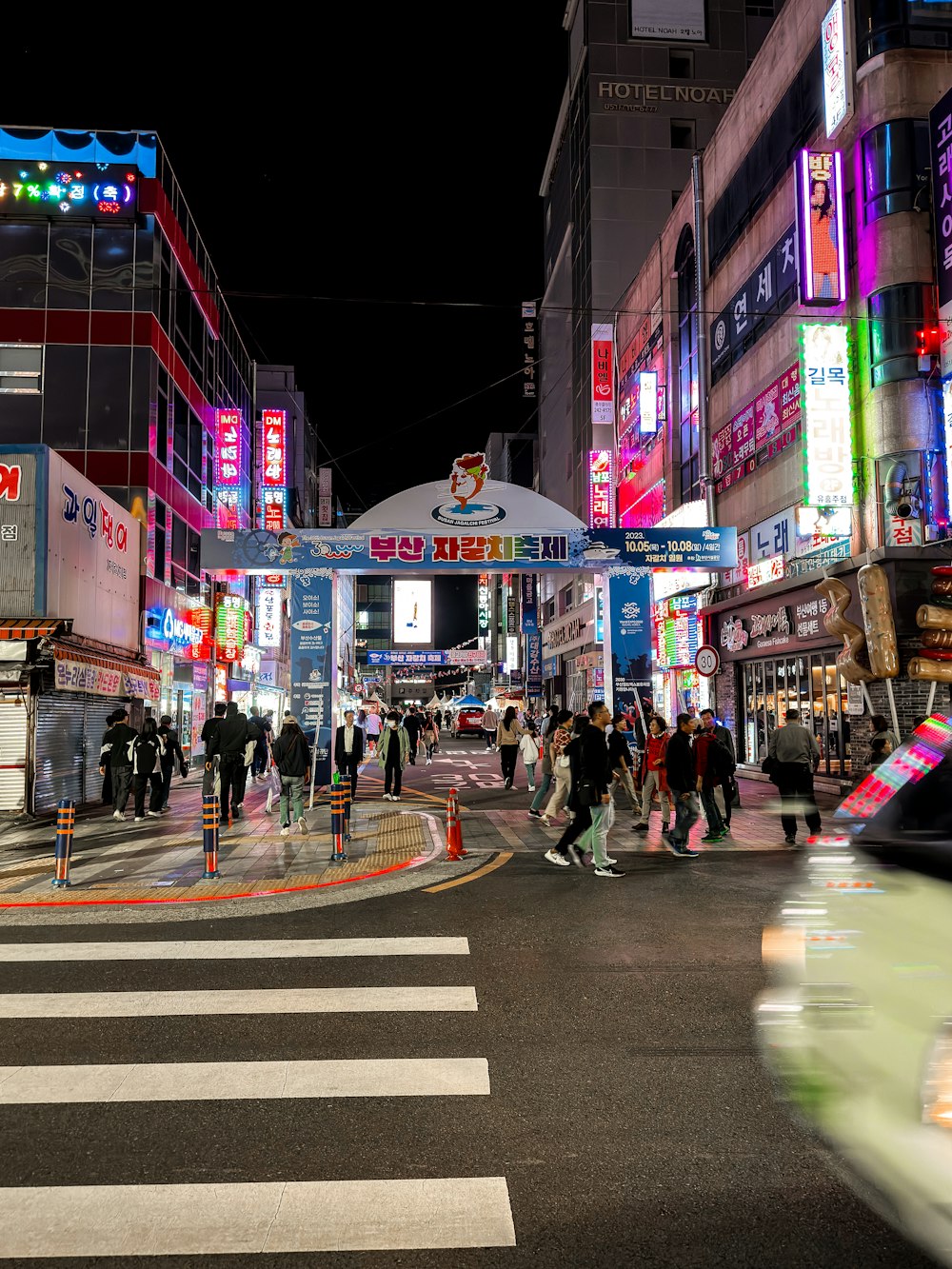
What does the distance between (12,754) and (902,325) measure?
17943 millimetres

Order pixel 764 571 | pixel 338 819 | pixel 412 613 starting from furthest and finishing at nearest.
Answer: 1. pixel 412 613
2. pixel 764 571
3. pixel 338 819

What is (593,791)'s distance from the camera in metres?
10.4

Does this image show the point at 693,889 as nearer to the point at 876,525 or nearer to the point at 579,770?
the point at 579,770

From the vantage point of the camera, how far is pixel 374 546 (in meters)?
20.1

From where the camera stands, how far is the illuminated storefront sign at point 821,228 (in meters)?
18.1

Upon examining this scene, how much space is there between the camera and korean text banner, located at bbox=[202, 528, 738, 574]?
65.5ft

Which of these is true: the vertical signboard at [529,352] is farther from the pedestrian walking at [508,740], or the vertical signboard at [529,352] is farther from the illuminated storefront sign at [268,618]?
the pedestrian walking at [508,740]

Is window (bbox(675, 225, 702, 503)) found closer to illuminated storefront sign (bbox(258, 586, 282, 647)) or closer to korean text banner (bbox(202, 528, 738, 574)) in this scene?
korean text banner (bbox(202, 528, 738, 574))

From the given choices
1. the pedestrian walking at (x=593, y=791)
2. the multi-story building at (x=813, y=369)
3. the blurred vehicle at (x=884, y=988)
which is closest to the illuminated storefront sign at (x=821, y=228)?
the multi-story building at (x=813, y=369)

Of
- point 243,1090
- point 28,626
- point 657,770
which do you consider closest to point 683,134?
point 657,770

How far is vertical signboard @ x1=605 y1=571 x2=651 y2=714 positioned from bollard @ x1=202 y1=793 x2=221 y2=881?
12.2 m

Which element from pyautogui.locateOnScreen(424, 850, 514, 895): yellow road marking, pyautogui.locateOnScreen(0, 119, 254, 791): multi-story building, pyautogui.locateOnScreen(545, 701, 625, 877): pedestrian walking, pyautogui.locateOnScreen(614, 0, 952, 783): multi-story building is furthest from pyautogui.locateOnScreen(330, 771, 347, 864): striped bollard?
pyautogui.locateOnScreen(0, 119, 254, 791): multi-story building

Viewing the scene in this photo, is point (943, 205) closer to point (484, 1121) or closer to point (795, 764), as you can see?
point (795, 764)

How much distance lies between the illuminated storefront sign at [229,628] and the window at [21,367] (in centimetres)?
1002
